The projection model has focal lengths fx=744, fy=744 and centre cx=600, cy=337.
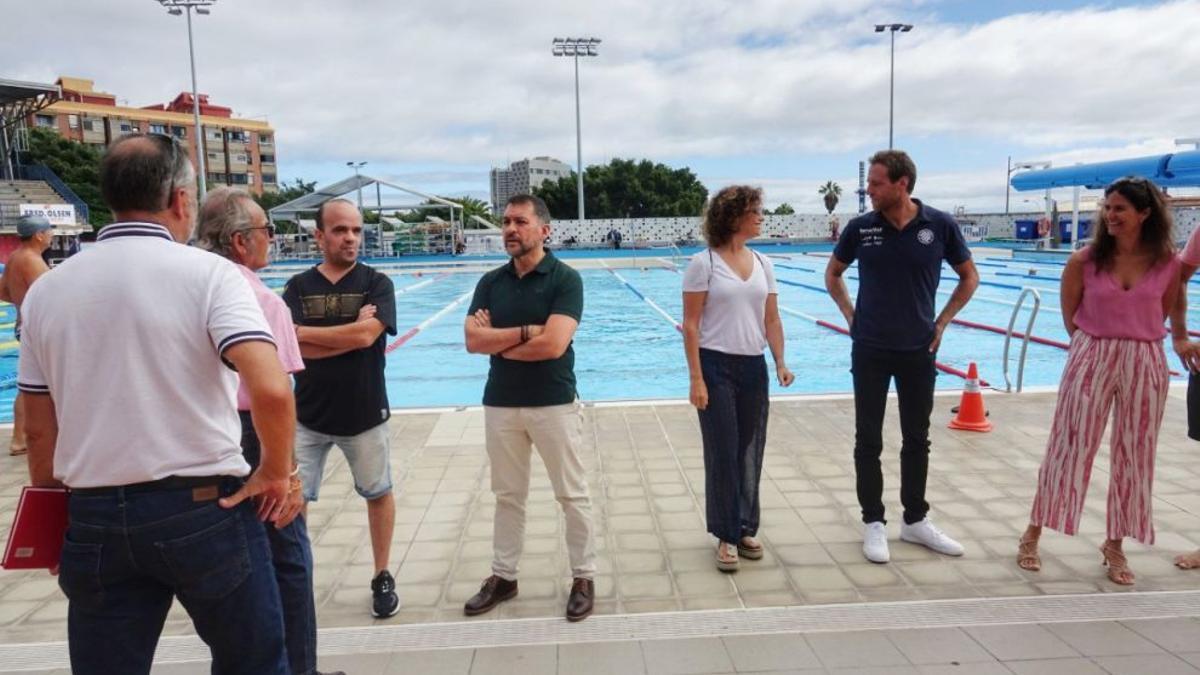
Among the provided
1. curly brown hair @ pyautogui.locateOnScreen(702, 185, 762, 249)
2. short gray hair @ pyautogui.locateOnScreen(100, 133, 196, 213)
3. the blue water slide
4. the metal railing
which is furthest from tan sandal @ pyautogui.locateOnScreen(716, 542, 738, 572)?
the metal railing

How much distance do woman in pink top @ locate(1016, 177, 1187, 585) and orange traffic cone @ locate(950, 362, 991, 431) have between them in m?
2.25

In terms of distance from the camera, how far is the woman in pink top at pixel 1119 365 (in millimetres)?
3359

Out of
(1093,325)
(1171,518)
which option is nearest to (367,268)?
(1093,325)

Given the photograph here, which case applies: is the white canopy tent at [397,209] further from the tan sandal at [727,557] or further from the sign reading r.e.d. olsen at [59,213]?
the tan sandal at [727,557]

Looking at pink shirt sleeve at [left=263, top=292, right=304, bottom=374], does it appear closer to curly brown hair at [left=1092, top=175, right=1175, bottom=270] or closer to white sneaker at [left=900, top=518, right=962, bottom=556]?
white sneaker at [left=900, top=518, right=962, bottom=556]

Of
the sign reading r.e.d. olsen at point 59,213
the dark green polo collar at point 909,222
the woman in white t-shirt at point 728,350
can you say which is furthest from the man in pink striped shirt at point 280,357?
the sign reading r.e.d. olsen at point 59,213

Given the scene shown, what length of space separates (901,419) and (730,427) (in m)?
0.93

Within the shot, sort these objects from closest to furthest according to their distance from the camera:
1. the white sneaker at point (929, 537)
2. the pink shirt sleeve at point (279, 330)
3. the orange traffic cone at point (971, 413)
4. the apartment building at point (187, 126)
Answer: the pink shirt sleeve at point (279, 330) < the white sneaker at point (929, 537) < the orange traffic cone at point (971, 413) < the apartment building at point (187, 126)

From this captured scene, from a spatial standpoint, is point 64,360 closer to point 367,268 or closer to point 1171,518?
point 367,268

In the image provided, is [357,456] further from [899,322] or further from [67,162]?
[67,162]

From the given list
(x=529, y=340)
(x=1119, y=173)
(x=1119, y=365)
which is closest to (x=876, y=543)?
(x=1119, y=365)

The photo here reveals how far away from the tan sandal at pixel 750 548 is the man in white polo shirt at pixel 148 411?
2.47m

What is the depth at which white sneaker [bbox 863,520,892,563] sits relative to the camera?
142 inches

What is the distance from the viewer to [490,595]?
3.26 m
